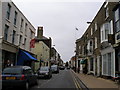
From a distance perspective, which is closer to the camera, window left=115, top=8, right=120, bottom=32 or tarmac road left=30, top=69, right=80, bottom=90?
tarmac road left=30, top=69, right=80, bottom=90

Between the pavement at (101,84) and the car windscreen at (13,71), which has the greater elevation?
the car windscreen at (13,71)

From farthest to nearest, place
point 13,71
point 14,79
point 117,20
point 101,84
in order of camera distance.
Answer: point 117,20, point 101,84, point 13,71, point 14,79

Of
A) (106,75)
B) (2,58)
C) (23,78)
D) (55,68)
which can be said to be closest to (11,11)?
(2,58)

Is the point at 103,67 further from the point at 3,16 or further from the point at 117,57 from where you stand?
the point at 3,16

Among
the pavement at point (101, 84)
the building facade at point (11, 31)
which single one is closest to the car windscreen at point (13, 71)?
the pavement at point (101, 84)

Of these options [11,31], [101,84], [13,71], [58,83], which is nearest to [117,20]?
[101,84]

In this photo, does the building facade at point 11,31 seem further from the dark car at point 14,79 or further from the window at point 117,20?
the window at point 117,20

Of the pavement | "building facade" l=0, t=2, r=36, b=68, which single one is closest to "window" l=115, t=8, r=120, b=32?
the pavement

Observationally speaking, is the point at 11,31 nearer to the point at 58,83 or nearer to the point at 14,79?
the point at 58,83

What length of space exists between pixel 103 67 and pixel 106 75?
183 centimetres

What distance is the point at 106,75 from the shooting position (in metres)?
20.6

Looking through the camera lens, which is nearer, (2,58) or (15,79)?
(15,79)

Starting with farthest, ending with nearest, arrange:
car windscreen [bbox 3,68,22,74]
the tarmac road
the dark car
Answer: the tarmac road
car windscreen [bbox 3,68,22,74]
the dark car

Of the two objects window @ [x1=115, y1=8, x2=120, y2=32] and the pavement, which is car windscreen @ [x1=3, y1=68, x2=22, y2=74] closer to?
the pavement
